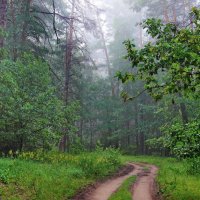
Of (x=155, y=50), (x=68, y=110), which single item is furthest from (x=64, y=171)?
(x=155, y=50)

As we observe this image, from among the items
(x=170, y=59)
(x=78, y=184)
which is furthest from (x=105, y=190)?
(x=170, y=59)

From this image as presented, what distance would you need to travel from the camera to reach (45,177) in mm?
11617

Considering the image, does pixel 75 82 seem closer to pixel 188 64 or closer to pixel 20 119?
pixel 20 119

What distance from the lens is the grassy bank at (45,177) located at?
9689 mm

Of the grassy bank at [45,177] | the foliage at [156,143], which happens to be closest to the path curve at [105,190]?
the grassy bank at [45,177]

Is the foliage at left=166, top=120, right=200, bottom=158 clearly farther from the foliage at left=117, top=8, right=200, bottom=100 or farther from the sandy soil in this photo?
the sandy soil

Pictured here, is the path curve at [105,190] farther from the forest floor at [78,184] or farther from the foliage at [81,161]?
the foliage at [81,161]

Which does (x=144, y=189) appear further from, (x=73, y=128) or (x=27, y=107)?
(x=73, y=128)

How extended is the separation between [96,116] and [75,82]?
39.6 feet

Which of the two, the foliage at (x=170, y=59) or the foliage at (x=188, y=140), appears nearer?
the foliage at (x=170, y=59)

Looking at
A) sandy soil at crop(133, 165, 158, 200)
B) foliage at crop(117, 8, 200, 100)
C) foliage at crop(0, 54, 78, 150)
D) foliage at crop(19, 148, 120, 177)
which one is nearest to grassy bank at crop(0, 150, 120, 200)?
foliage at crop(19, 148, 120, 177)

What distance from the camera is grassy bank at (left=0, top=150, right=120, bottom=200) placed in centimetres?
969

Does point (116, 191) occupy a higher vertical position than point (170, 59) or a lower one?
lower

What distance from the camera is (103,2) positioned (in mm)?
62875
